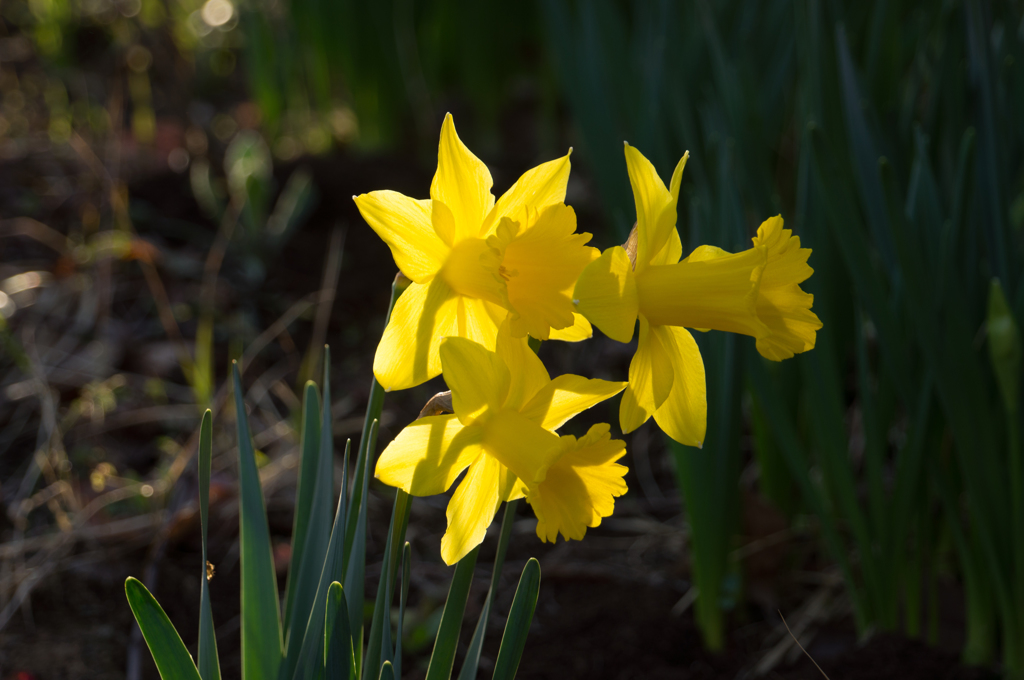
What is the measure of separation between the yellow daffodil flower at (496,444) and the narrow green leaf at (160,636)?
11.5 inches

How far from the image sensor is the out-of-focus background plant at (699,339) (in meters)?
1.08

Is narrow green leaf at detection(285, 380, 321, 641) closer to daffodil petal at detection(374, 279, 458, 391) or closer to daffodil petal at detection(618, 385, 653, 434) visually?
daffodil petal at detection(374, 279, 458, 391)

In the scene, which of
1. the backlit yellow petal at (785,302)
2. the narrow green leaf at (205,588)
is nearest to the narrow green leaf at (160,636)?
the narrow green leaf at (205,588)

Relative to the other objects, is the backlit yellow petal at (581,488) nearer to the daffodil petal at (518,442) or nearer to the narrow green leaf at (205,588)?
the daffodil petal at (518,442)

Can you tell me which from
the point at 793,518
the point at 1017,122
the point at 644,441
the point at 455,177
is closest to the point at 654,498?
the point at 644,441

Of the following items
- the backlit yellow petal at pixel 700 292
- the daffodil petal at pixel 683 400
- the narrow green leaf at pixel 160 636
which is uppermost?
the backlit yellow petal at pixel 700 292

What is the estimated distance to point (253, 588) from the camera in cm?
81

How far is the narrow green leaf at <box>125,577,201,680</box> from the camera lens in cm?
70

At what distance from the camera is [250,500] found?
0.82 metres

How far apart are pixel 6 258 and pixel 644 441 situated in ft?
6.40

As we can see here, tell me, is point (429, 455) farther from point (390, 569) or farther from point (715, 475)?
point (715, 475)

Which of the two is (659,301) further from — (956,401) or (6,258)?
(6,258)

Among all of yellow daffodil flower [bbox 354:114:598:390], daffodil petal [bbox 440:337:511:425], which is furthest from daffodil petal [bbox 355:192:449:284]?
daffodil petal [bbox 440:337:511:425]

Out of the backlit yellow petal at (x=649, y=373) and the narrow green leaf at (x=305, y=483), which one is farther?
the narrow green leaf at (x=305, y=483)
